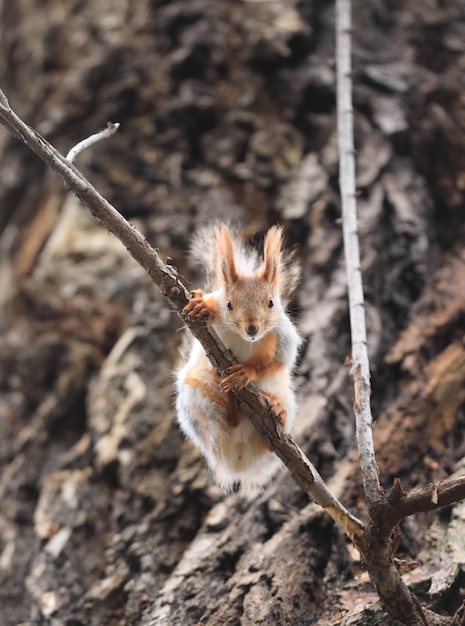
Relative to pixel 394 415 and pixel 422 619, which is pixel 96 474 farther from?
pixel 422 619

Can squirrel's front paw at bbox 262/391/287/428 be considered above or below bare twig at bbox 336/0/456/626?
above

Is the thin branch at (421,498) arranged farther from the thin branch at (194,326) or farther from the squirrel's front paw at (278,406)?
the squirrel's front paw at (278,406)

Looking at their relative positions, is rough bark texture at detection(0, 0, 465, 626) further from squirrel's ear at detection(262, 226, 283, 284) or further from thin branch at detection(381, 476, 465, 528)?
squirrel's ear at detection(262, 226, 283, 284)

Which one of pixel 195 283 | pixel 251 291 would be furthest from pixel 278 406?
pixel 195 283

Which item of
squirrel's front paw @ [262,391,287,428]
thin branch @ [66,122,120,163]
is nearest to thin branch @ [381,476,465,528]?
squirrel's front paw @ [262,391,287,428]

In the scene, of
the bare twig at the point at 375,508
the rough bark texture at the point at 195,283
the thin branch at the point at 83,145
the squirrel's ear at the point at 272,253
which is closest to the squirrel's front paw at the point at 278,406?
the bare twig at the point at 375,508

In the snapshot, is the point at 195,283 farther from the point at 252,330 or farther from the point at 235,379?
the point at 235,379
